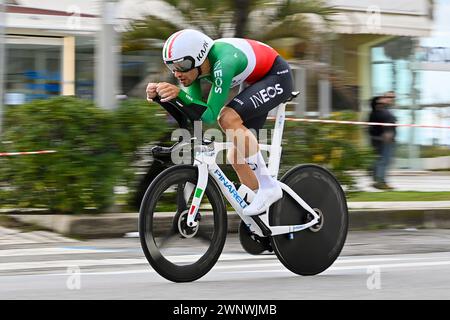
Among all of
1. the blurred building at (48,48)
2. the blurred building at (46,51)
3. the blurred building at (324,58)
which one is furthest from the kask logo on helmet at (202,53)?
the blurred building at (46,51)

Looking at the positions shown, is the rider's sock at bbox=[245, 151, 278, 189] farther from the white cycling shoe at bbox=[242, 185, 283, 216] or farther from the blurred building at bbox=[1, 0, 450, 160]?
the blurred building at bbox=[1, 0, 450, 160]

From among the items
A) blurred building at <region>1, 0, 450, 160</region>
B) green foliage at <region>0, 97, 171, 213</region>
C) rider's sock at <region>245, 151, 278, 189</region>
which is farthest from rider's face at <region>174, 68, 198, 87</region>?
blurred building at <region>1, 0, 450, 160</region>

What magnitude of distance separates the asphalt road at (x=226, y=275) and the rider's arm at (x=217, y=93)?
1.08m

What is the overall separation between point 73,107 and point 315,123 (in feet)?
10.0

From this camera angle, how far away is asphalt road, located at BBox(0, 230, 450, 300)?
19.2 ft

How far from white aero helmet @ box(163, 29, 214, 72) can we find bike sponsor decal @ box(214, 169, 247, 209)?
738 mm

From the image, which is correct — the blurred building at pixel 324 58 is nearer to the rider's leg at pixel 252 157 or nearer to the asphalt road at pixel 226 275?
the asphalt road at pixel 226 275

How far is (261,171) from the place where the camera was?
646 cm

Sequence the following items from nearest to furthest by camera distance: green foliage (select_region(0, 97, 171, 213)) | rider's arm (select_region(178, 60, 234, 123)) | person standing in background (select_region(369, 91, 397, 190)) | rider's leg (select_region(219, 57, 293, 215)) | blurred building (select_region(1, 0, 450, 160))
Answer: rider's arm (select_region(178, 60, 234, 123)), rider's leg (select_region(219, 57, 293, 215)), green foliage (select_region(0, 97, 171, 213)), blurred building (select_region(1, 0, 450, 160)), person standing in background (select_region(369, 91, 397, 190))

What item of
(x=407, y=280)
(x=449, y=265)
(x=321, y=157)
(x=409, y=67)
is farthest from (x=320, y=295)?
(x=409, y=67)

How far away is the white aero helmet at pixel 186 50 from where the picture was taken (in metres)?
5.98

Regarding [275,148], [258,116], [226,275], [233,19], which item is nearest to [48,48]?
[233,19]

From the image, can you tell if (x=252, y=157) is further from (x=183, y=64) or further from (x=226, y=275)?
(x=226, y=275)
